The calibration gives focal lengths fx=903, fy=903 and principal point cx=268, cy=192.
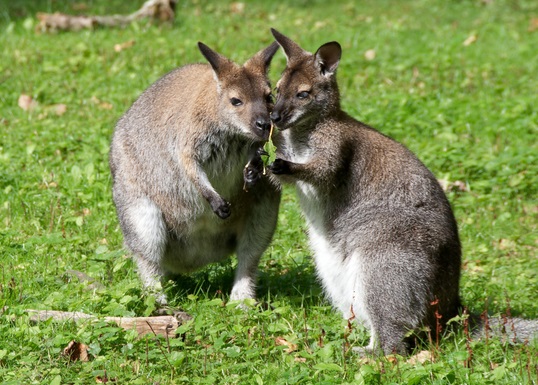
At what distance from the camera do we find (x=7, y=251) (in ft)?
19.9

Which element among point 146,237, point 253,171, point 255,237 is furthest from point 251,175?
point 146,237

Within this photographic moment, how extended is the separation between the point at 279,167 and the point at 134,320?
3.90 ft

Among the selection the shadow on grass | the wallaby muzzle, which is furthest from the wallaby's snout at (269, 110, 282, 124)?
the shadow on grass

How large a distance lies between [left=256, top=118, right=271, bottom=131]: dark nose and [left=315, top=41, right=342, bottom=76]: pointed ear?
0.48 metres

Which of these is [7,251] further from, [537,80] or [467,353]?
[537,80]

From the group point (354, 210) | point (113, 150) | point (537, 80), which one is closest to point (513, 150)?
point (537, 80)

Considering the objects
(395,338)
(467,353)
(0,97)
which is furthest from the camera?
(0,97)

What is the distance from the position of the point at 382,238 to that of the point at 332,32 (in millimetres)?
7107

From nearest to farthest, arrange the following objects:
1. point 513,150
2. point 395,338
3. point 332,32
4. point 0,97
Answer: point 395,338
point 513,150
point 0,97
point 332,32

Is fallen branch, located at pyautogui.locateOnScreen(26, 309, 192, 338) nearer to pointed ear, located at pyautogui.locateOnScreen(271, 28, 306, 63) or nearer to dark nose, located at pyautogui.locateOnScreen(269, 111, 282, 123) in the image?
dark nose, located at pyautogui.locateOnScreen(269, 111, 282, 123)

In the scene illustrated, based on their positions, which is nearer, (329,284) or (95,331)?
(95,331)

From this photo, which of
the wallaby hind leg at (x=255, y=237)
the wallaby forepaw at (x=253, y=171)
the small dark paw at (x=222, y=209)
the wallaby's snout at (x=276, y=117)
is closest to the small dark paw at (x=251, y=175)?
the wallaby forepaw at (x=253, y=171)

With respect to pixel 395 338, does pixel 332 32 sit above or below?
above

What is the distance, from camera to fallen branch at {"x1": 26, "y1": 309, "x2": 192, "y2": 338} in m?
4.98
